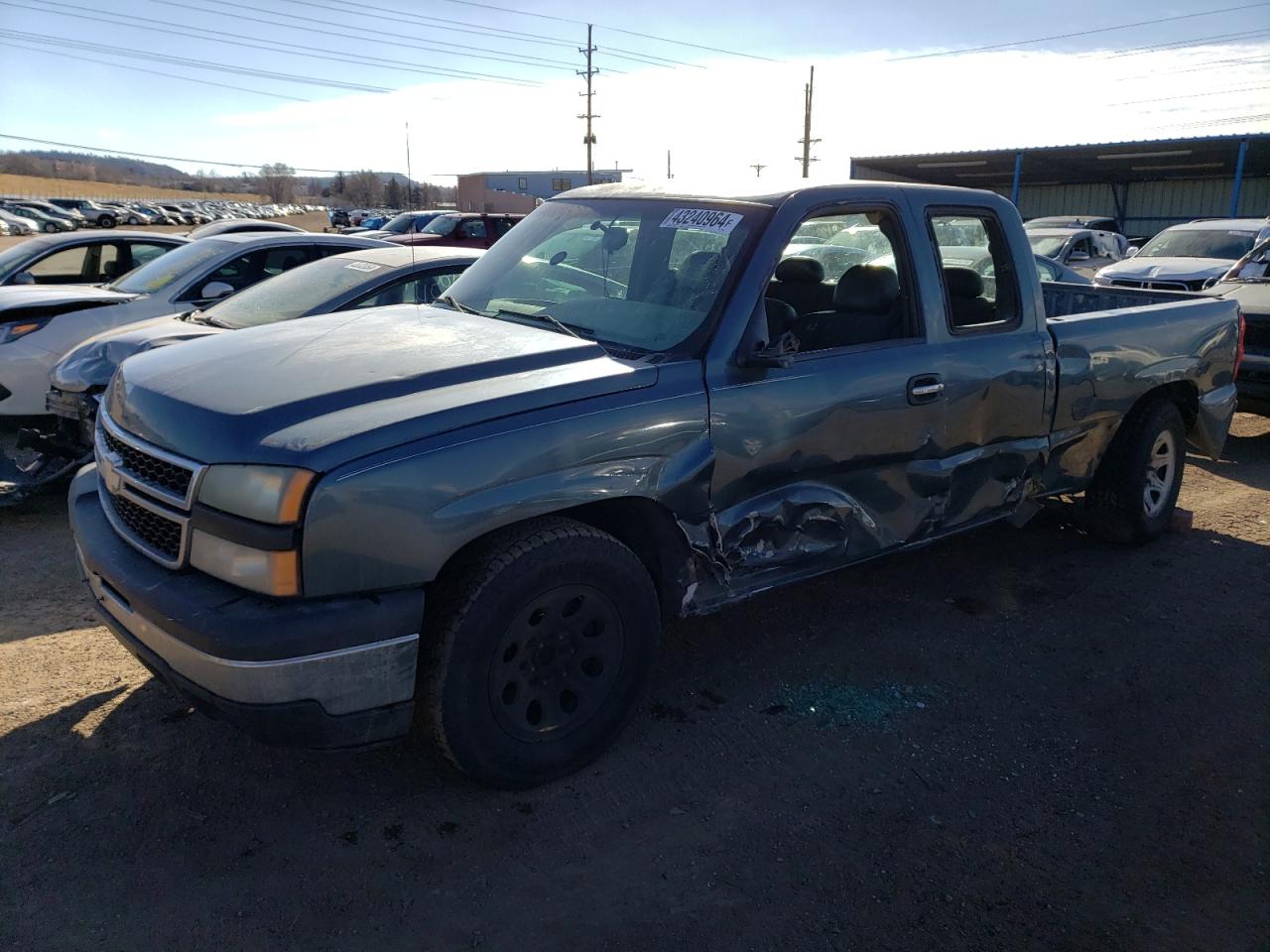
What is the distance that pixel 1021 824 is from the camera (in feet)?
10.4

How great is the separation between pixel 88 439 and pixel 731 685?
168 inches

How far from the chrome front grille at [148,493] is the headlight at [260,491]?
0.33 feet

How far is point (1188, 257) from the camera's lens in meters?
14.4

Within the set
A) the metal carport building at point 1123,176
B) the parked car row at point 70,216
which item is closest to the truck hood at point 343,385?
the metal carport building at point 1123,176

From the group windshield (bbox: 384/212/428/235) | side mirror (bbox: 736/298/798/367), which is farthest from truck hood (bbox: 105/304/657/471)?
windshield (bbox: 384/212/428/235)

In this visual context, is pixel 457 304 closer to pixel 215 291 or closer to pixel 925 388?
pixel 925 388

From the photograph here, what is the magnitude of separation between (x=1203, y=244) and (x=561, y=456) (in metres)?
14.9

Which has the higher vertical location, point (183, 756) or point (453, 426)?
point (453, 426)

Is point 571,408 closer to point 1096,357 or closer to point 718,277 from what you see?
point 718,277

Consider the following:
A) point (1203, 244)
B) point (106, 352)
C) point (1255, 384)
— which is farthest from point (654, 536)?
point (1203, 244)

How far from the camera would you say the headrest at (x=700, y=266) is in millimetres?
3684

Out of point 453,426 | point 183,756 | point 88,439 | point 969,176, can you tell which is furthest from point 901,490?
point 969,176

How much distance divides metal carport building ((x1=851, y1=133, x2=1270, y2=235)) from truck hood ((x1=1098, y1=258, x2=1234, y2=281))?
21.0 metres

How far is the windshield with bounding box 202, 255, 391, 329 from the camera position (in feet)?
20.7
